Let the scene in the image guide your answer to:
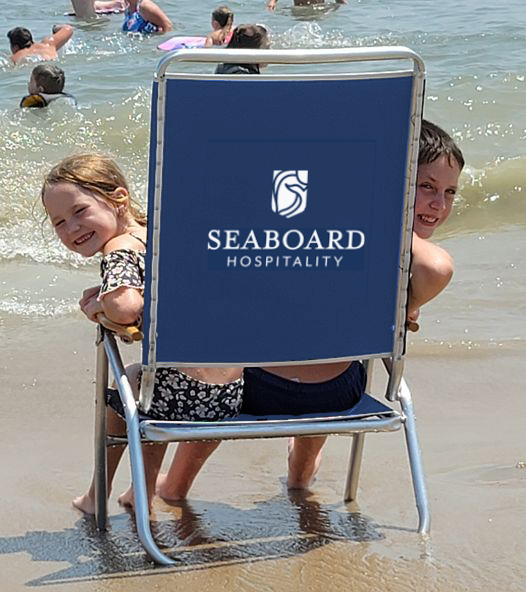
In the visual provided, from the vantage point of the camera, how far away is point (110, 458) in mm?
3078

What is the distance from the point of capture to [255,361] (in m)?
2.71

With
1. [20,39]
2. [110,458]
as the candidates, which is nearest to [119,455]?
Answer: [110,458]

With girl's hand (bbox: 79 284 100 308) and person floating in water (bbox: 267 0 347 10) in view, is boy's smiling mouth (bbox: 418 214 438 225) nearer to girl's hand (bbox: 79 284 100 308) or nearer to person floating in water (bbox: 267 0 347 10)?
girl's hand (bbox: 79 284 100 308)

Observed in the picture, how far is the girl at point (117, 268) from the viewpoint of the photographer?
2760 millimetres

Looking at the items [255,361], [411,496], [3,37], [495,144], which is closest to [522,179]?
[495,144]

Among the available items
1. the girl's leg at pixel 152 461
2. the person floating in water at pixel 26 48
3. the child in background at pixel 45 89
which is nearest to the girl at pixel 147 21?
the person floating in water at pixel 26 48

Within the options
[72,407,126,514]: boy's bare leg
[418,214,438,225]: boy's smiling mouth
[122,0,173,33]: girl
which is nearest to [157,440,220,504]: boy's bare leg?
[72,407,126,514]: boy's bare leg

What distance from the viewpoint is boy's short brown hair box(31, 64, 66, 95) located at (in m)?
9.05

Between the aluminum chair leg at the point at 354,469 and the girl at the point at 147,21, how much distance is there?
10497 millimetres

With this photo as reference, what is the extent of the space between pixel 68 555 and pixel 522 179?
5.49m

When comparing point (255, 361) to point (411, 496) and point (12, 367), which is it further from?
point (12, 367)

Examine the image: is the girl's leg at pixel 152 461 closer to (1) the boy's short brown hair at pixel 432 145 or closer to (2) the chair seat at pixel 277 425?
(2) the chair seat at pixel 277 425

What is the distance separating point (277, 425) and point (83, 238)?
0.66 metres

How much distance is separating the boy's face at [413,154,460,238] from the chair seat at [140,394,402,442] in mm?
483
